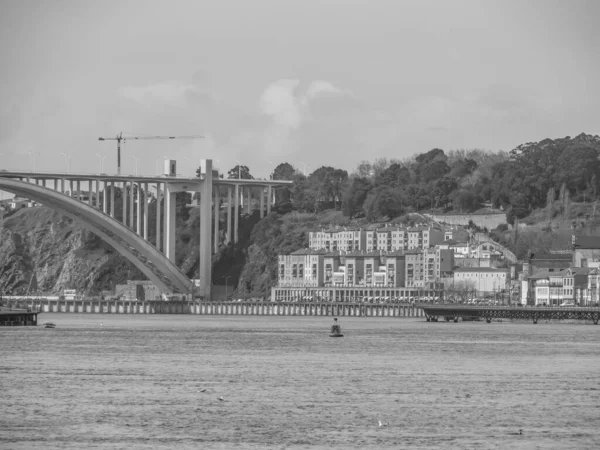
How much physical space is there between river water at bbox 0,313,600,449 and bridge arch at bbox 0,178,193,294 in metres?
60.8

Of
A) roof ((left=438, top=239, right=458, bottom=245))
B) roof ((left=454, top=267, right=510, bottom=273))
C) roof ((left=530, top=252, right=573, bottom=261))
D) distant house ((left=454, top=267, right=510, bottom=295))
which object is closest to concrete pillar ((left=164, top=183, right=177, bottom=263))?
distant house ((left=454, top=267, right=510, bottom=295))

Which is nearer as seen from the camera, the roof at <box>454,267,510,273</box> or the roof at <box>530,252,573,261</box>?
the roof at <box>530,252,573,261</box>

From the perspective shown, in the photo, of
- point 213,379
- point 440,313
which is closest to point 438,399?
point 213,379

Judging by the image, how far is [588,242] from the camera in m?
178

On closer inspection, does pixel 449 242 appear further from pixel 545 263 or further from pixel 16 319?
pixel 16 319

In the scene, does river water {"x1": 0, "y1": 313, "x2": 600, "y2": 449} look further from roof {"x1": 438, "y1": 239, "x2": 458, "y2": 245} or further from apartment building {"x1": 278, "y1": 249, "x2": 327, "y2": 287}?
apartment building {"x1": 278, "y1": 249, "x2": 327, "y2": 287}

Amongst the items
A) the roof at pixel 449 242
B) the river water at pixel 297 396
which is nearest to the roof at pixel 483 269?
the roof at pixel 449 242

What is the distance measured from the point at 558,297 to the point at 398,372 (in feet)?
350

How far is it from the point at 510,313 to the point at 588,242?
42769 millimetres

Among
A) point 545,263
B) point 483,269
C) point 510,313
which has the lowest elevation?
point 510,313

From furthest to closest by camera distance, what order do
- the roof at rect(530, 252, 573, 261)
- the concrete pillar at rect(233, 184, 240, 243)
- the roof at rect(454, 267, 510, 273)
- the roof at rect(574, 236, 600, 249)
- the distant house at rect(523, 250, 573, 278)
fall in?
the roof at rect(454, 267, 510, 273)
the roof at rect(530, 252, 573, 261)
the concrete pillar at rect(233, 184, 240, 243)
the roof at rect(574, 236, 600, 249)
the distant house at rect(523, 250, 573, 278)

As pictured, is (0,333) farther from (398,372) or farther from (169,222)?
(169,222)

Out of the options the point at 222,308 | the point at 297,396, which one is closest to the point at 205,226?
the point at 222,308

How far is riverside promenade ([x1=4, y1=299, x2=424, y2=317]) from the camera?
170 meters
